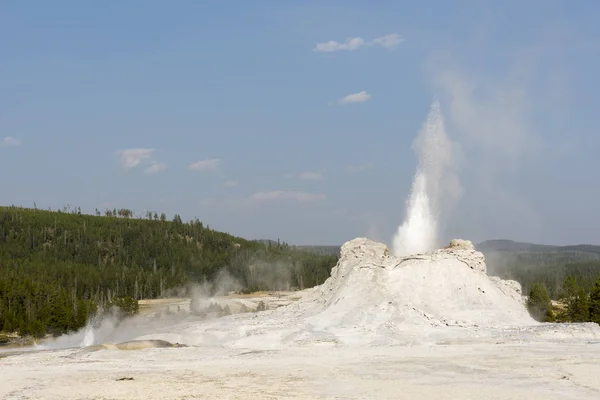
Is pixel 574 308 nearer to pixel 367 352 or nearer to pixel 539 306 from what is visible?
pixel 539 306

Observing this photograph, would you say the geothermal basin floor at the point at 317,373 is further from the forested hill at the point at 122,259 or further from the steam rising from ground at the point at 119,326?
the forested hill at the point at 122,259

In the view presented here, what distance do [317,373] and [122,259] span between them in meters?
138

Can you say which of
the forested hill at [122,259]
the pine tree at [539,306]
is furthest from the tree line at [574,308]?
the forested hill at [122,259]

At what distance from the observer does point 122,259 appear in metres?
158

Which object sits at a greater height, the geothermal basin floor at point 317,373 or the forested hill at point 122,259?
the forested hill at point 122,259

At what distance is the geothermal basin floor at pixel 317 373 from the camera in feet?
77.8

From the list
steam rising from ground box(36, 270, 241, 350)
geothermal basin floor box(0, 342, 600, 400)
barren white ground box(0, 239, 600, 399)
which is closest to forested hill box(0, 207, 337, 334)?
steam rising from ground box(36, 270, 241, 350)

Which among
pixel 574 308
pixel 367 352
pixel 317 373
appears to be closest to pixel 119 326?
pixel 367 352

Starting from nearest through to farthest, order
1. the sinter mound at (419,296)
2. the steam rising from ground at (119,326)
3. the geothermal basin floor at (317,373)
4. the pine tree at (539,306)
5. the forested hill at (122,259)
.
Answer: the geothermal basin floor at (317,373) → the sinter mound at (419,296) → the steam rising from ground at (119,326) → the pine tree at (539,306) → the forested hill at (122,259)

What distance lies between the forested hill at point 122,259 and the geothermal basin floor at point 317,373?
47087 millimetres

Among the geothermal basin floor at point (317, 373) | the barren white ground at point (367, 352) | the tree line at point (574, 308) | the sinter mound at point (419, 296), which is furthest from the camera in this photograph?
the tree line at point (574, 308)

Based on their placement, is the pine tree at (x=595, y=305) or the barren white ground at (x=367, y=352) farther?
the pine tree at (x=595, y=305)

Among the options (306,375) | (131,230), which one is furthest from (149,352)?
(131,230)

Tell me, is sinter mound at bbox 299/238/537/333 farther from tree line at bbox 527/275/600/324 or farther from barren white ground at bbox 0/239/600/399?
tree line at bbox 527/275/600/324
